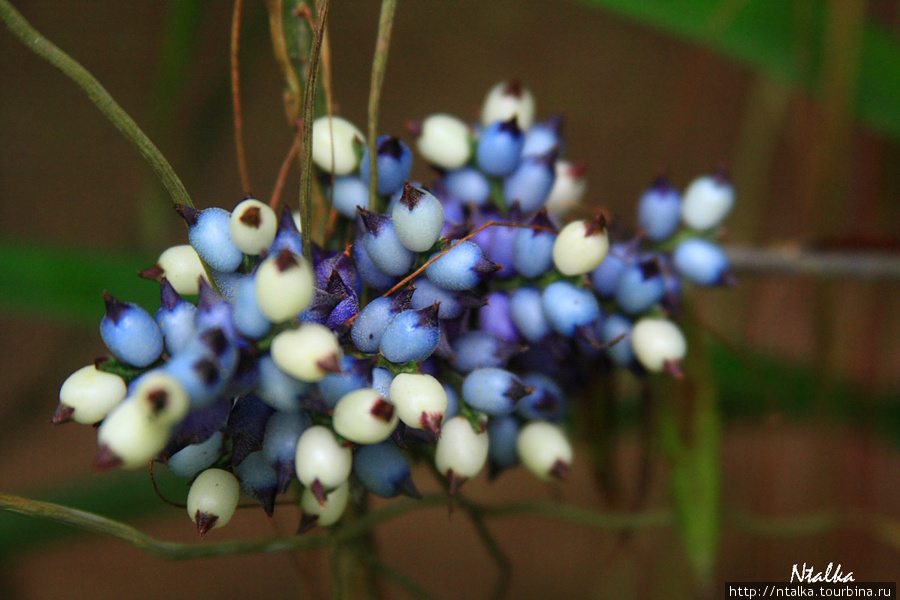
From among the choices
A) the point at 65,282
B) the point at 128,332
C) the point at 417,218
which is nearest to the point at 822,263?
the point at 417,218

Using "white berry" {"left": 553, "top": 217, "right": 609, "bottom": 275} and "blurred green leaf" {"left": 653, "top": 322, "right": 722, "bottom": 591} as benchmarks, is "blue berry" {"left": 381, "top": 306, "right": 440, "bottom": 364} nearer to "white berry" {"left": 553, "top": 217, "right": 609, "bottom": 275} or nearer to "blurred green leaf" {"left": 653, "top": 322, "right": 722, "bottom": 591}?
"white berry" {"left": 553, "top": 217, "right": 609, "bottom": 275}

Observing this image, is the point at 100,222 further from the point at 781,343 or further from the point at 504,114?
the point at 781,343

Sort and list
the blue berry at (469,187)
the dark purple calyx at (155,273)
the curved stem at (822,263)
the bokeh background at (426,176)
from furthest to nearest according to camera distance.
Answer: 1. the bokeh background at (426,176)
2. the curved stem at (822,263)
3. the blue berry at (469,187)
4. the dark purple calyx at (155,273)

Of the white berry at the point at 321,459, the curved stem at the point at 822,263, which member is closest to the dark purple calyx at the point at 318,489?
the white berry at the point at 321,459

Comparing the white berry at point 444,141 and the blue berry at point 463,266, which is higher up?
the white berry at point 444,141

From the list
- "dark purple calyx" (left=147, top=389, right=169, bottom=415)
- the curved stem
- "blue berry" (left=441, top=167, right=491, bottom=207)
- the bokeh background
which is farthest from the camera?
the bokeh background

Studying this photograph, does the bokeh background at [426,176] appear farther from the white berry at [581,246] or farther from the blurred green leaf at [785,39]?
the white berry at [581,246]

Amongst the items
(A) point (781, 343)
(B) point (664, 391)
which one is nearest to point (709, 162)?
(A) point (781, 343)

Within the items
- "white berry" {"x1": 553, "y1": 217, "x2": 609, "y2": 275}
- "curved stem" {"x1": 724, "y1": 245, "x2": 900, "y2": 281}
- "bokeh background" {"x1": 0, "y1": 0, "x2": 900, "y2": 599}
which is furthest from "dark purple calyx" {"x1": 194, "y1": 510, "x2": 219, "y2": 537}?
"bokeh background" {"x1": 0, "y1": 0, "x2": 900, "y2": 599}
